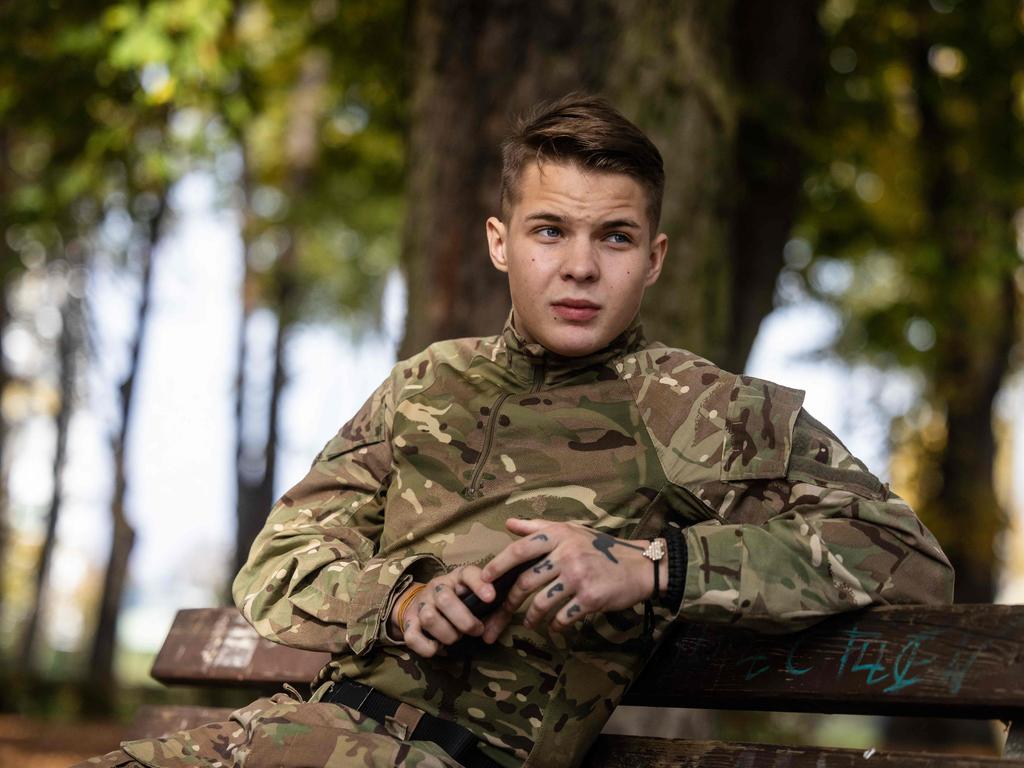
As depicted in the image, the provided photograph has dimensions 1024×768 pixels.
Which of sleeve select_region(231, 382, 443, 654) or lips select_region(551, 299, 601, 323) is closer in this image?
sleeve select_region(231, 382, 443, 654)

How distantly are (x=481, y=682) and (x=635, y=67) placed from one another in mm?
3575

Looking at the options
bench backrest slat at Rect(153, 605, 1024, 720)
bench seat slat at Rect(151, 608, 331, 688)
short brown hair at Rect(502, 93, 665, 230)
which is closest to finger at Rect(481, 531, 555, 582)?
bench backrest slat at Rect(153, 605, 1024, 720)

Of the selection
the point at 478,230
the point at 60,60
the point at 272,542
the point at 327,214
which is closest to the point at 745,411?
the point at 272,542

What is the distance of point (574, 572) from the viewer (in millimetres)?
2213

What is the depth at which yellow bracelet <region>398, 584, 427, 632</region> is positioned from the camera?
2.51 meters

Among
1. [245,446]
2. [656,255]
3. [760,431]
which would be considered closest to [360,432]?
[656,255]

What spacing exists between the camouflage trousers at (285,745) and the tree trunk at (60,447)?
71.6ft

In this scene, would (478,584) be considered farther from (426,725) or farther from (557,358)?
(557,358)

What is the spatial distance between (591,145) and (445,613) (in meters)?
1.09

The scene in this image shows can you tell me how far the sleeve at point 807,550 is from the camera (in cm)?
228

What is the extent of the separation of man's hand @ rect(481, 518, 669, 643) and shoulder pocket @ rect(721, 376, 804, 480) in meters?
0.31

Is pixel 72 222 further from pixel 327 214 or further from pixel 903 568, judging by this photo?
pixel 903 568

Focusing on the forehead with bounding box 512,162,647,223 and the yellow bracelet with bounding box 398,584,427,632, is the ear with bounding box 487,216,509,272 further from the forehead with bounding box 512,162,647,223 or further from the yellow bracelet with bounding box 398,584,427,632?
the yellow bracelet with bounding box 398,584,427,632

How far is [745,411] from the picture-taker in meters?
2.53
